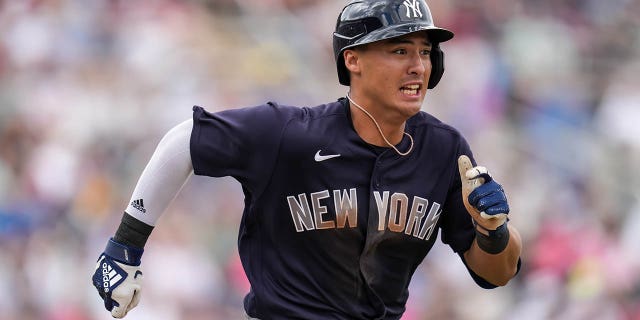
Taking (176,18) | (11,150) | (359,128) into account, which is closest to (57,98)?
(11,150)

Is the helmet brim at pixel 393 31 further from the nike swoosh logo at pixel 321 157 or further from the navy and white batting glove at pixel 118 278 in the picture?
the navy and white batting glove at pixel 118 278

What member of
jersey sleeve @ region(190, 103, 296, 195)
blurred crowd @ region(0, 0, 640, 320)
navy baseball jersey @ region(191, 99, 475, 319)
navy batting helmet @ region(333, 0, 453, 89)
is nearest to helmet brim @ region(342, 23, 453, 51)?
navy batting helmet @ region(333, 0, 453, 89)

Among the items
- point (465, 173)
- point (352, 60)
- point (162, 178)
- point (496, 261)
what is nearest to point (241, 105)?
point (352, 60)

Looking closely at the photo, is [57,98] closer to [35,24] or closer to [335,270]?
[35,24]

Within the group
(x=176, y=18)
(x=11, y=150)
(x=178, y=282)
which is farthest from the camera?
(x=176, y=18)

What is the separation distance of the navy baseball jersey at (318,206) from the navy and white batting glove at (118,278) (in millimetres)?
400

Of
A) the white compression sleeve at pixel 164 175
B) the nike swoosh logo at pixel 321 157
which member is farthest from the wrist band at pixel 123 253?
the nike swoosh logo at pixel 321 157

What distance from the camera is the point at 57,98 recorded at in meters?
8.53

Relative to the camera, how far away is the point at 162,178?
4.08 metres

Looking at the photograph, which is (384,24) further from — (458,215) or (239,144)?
(458,215)

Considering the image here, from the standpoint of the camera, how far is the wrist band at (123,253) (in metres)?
4.10

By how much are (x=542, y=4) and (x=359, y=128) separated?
16.5 ft

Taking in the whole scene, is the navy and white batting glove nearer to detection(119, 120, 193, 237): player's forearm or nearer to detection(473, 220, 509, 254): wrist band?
detection(119, 120, 193, 237): player's forearm

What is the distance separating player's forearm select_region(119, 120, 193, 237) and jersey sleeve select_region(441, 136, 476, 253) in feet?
3.24
